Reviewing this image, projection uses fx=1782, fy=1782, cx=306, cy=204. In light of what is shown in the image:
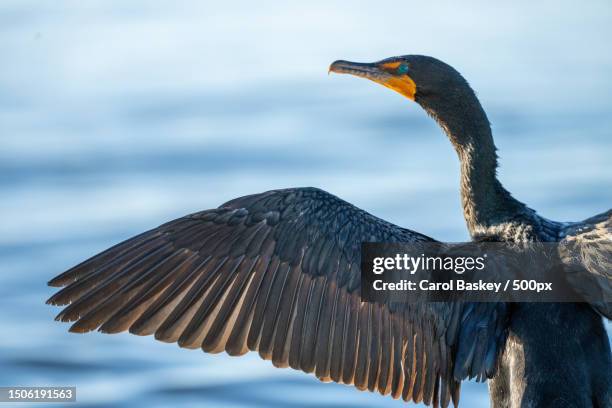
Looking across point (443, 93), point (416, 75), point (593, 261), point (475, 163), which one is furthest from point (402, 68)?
point (593, 261)

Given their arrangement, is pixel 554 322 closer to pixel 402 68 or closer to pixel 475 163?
pixel 475 163

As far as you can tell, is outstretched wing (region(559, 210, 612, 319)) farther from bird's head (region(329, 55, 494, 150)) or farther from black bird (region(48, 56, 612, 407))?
bird's head (region(329, 55, 494, 150))

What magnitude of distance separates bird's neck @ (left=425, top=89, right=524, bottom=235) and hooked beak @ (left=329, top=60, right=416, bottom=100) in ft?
0.60

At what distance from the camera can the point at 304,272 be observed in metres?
9.37

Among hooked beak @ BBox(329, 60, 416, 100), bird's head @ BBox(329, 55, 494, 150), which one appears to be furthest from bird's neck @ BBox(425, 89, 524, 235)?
hooked beak @ BBox(329, 60, 416, 100)

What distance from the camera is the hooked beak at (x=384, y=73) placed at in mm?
10172

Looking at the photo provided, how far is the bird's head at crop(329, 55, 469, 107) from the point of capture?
10008mm

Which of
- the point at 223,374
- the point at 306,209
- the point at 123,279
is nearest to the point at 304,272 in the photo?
the point at 306,209

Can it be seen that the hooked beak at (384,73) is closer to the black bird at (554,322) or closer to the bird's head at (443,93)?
the bird's head at (443,93)

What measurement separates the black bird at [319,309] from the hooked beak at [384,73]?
1.01 metres

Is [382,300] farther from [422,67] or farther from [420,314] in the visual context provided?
[422,67]

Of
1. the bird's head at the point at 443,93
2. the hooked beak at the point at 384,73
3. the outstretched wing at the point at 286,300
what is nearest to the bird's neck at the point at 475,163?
the bird's head at the point at 443,93

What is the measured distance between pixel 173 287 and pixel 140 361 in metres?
2.62

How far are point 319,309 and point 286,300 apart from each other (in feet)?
0.60
